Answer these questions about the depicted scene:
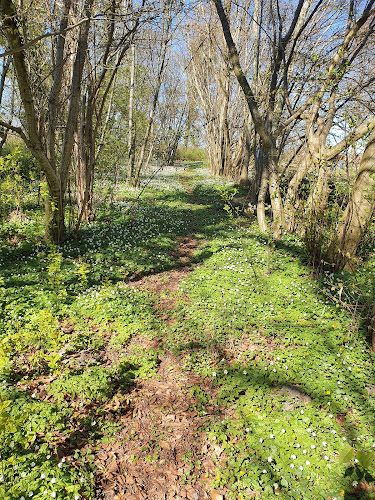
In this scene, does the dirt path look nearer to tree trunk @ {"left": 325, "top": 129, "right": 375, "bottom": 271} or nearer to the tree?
tree trunk @ {"left": 325, "top": 129, "right": 375, "bottom": 271}

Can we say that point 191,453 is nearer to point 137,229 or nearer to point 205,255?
point 205,255

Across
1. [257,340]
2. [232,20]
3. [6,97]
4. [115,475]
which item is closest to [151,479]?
[115,475]

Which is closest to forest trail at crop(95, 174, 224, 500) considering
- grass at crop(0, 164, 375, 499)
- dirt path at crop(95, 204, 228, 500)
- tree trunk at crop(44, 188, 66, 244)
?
dirt path at crop(95, 204, 228, 500)

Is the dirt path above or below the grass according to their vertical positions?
below

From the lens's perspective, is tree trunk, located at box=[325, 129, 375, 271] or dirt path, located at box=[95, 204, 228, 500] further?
tree trunk, located at box=[325, 129, 375, 271]

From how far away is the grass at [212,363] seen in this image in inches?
122

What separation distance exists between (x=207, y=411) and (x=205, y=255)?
5.04 metres

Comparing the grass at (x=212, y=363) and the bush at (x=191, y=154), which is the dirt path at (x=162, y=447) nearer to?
the grass at (x=212, y=363)

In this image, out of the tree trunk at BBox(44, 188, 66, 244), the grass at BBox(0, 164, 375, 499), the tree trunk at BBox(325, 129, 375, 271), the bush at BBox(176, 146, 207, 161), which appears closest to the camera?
the grass at BBox(0, 164, 375, 499)

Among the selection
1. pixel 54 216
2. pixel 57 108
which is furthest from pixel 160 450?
pixel 57 108

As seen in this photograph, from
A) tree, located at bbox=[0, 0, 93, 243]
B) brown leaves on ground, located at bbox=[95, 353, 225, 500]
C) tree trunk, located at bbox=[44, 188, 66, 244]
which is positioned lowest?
brown leaves on ground, located at bbox=[95, 353, 225, 500]

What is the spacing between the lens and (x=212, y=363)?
189 inches

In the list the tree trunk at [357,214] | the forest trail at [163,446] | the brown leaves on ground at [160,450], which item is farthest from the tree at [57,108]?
the tree trunk at [357,214]

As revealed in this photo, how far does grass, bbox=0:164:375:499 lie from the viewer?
3.10 metres
